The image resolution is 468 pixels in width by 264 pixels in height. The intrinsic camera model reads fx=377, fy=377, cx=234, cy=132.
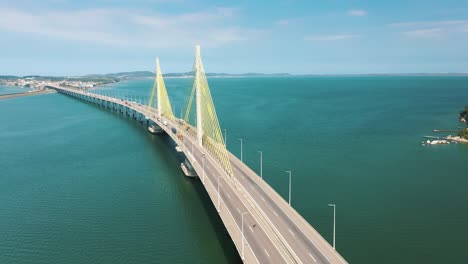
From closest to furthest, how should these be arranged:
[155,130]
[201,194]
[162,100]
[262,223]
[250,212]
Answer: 1. [262,223]
2. [250,212]
3. [201,194]
4. [155,130]
5. [162,100]

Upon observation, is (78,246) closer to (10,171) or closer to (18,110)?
(10,171)

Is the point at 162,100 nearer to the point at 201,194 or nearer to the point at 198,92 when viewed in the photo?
the point at 198,92

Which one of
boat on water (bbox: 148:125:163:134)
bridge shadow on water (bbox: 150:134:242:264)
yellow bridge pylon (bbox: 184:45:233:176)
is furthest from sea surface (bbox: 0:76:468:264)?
yellow bridge pylon (bbox: 184:45:233:176)

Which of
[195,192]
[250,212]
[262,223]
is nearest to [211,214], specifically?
[195,192]

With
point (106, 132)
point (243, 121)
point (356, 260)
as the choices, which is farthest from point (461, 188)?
point (106, 132)

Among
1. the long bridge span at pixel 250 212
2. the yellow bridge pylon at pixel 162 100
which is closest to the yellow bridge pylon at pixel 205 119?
the long bridge span at pixel 250 212

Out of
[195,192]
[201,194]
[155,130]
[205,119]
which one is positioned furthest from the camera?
[155,130]

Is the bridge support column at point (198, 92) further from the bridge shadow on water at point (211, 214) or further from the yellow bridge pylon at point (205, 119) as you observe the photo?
the bridge shadow on water at point (211, 214)
